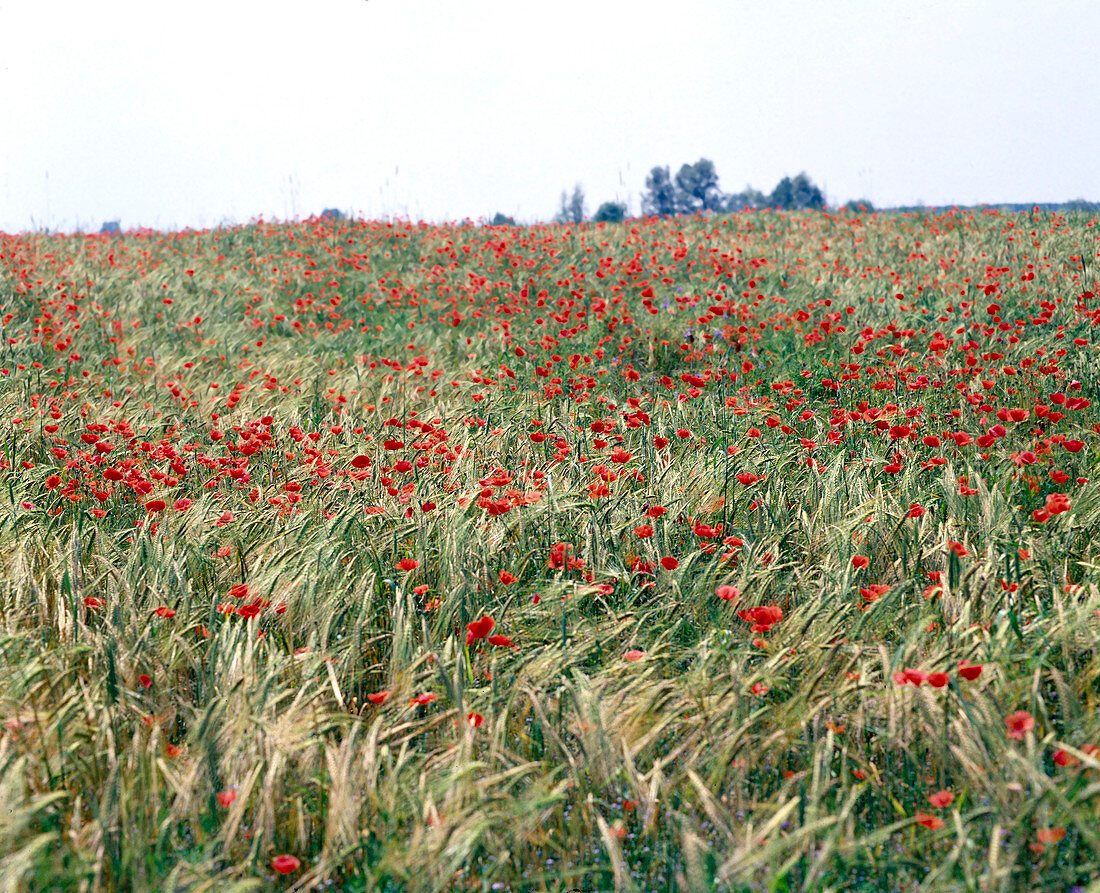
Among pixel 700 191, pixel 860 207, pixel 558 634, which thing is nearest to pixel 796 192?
pixel 700 191

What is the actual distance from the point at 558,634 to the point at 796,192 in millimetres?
51578

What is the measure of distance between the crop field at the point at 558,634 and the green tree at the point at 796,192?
152ft

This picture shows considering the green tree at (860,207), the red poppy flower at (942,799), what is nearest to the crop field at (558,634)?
the red poppy flower at (942,799)

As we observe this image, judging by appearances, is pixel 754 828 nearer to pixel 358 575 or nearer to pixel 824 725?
pixel 824 725

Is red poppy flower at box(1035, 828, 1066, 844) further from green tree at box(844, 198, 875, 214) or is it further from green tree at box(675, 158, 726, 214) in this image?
green tree at box(675, 158, 726, 214)

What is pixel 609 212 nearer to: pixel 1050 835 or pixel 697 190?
pixel 697 190

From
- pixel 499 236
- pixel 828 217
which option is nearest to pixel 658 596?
pixel 499 236

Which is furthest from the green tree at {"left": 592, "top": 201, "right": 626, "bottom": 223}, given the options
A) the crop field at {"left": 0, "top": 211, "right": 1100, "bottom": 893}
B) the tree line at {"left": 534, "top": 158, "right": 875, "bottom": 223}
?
the crop field at {"left": 0, "top": 211, "right": 1100, "bottom": 893}

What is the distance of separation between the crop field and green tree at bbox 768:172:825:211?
1821 inches

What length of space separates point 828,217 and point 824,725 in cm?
1219

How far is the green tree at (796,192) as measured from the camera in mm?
47969

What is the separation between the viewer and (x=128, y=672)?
2062mm

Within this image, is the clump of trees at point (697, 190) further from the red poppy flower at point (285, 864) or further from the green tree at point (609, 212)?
the red poppy flower at point (285, 864)

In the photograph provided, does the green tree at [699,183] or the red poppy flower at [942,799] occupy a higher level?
the green tree at [699,183]
